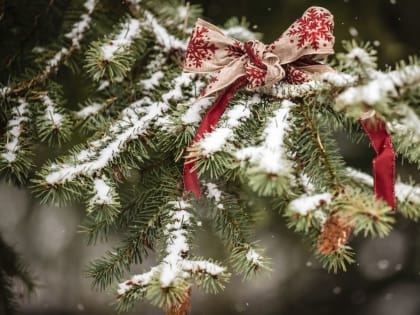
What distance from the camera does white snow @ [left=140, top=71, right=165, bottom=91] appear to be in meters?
0.81

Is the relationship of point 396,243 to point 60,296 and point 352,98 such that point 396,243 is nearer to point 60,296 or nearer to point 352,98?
point 60,296

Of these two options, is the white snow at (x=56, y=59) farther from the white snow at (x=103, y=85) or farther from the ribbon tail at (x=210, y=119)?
the ribbon tail at (x=210, y=119)

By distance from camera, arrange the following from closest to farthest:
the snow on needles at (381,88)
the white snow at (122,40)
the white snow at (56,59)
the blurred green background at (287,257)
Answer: the snow on needles at (381,88)
the white snow at (122,40)
the white snow at (56,59)
the blurred green background at (287,257)

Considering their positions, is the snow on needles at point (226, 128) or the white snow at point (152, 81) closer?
the snow on needles at point (226, 128)

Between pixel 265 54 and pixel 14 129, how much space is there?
1.23ft

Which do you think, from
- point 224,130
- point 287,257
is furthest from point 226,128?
point 287,257

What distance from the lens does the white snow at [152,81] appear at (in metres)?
0.81

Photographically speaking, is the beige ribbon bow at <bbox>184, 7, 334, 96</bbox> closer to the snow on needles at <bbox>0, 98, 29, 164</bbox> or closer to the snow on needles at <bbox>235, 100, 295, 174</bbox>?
the snow on needles at <bbox>235, 100, 295, 174</bbox>

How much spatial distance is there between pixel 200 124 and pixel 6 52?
13.9 inches

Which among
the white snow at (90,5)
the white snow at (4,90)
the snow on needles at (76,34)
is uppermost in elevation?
the white snow at (90,5)

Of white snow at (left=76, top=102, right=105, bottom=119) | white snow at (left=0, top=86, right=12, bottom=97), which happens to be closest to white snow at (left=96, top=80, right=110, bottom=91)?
white snow at (left=76, top=102, right=105, bottom=119)

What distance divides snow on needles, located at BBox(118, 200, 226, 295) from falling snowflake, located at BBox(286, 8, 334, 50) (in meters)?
0.27

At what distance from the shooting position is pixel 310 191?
2.30ft

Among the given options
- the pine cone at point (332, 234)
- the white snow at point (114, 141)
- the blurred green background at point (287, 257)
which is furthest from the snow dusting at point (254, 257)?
the blurred green background at point (287, 257)
